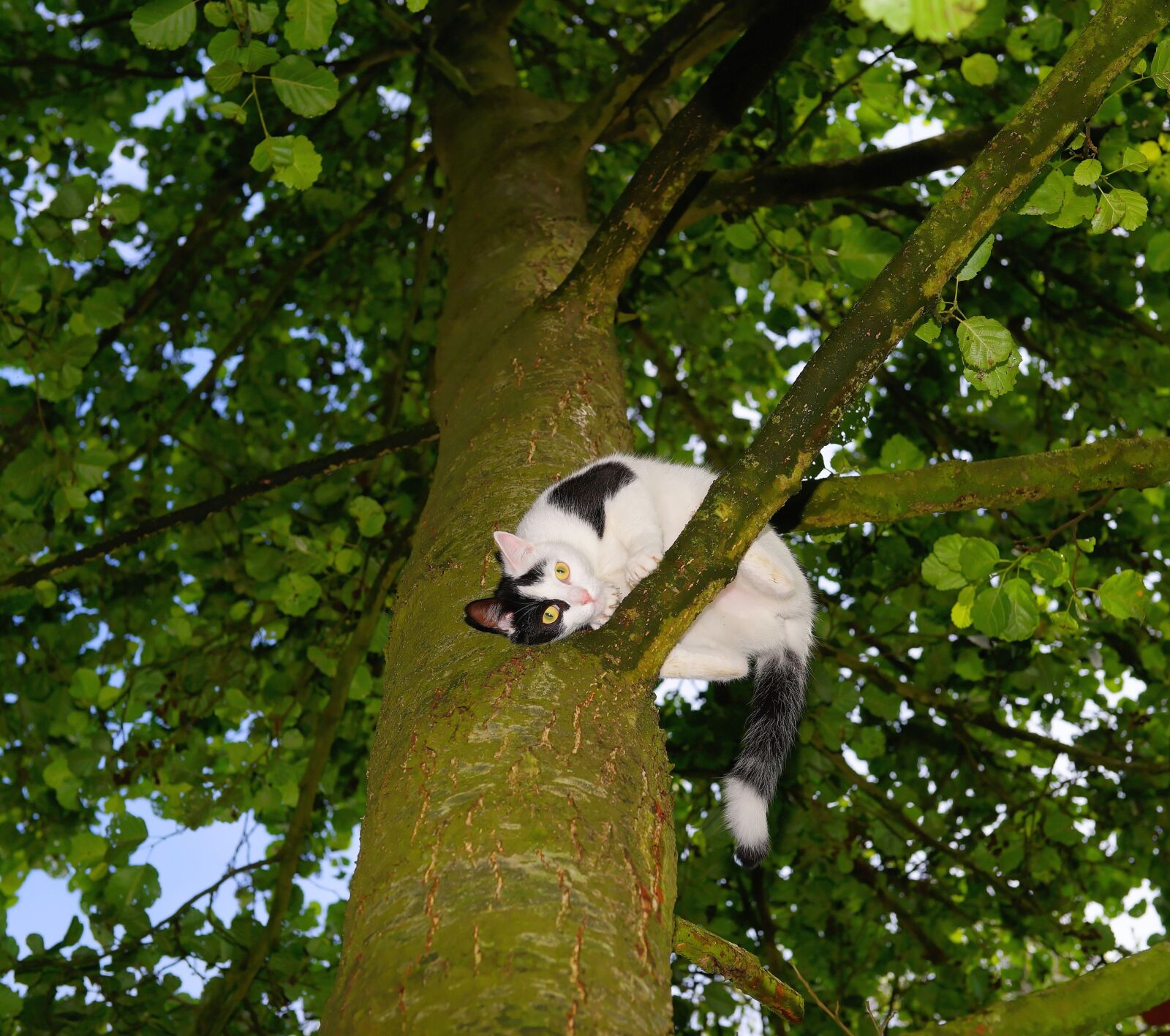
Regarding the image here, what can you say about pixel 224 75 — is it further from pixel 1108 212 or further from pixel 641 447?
pixel 641 447

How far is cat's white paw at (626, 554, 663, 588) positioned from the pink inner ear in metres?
0.36

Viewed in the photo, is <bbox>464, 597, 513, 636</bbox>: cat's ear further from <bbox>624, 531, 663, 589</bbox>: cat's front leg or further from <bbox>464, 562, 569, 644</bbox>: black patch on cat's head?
<bbox>624, 531, 663, 589</bbox>: cat's front leg

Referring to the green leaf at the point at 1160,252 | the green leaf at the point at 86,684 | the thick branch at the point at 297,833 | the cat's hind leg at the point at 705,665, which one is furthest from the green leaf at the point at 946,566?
the green leaf at the point at 86,684

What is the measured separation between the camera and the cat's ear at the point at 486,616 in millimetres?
2166

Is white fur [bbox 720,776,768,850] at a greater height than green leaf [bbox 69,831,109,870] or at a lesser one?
lesser

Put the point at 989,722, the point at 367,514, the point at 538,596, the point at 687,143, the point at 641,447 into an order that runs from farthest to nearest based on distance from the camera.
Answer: the point at 641,447
the point at 989,722
the point at 367,514
the point at 687,143
the point at 538,596

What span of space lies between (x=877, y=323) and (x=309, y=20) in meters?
1.46

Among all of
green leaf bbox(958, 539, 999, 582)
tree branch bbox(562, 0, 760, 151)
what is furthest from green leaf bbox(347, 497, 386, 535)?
green leaf bbox(958, 539, 999, 582)

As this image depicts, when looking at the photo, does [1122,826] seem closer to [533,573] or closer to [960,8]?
[533,573]

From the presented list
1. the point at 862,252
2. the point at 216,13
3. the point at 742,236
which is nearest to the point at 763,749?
the point at 862,252

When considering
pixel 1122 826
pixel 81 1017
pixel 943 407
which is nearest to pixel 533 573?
pixel 81 1017

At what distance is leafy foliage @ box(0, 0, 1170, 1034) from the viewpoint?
4.12 meters

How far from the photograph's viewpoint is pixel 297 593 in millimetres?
4164

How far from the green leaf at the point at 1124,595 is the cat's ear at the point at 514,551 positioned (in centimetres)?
161
